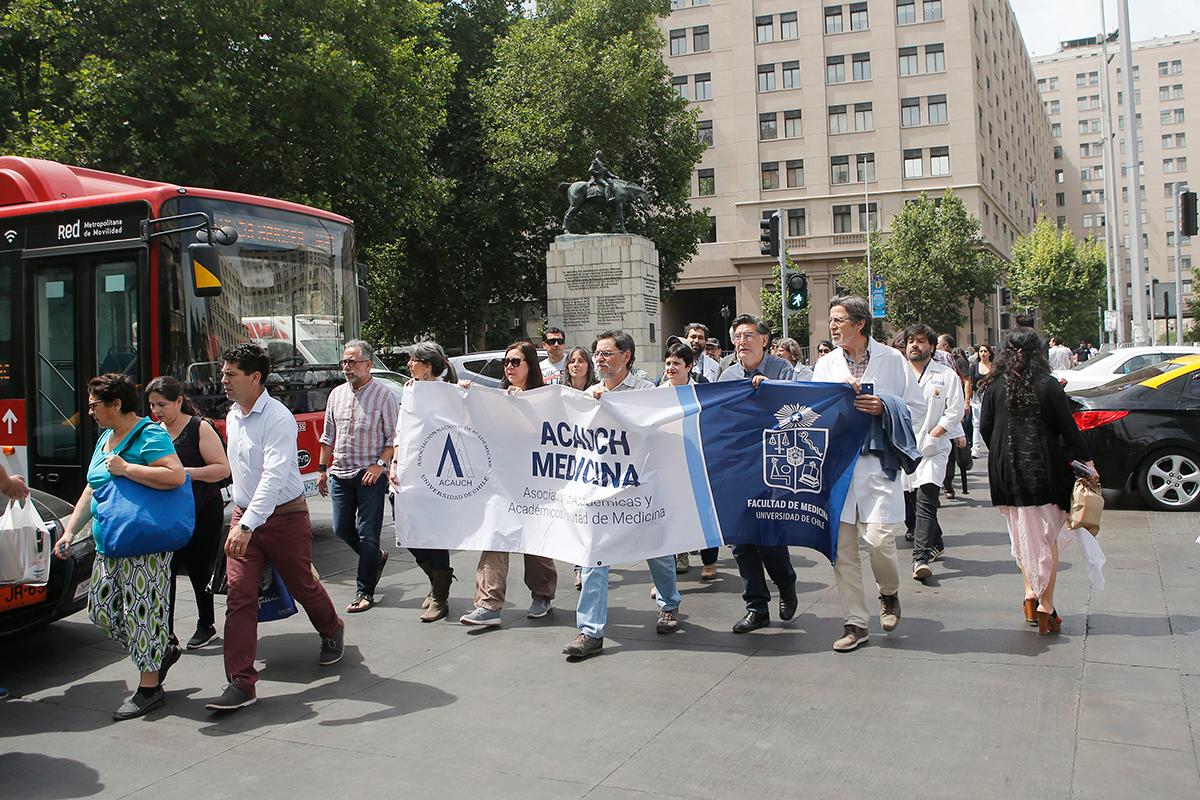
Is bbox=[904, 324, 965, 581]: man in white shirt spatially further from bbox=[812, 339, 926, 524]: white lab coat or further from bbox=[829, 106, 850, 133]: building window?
bbox=[829, 106, 850, 133]: building window

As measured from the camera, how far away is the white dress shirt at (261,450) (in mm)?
5320

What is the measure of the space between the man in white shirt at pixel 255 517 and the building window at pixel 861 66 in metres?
57.8

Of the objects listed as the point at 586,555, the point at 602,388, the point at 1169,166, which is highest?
the point at 1169,166

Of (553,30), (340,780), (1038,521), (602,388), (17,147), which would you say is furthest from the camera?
(553,30)

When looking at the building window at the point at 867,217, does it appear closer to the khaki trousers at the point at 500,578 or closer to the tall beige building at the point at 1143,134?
the khaki trousers at the point at 500,578

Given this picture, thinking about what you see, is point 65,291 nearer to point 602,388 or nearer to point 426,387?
Answer: point 426,387

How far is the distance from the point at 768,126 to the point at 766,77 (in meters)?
2.84

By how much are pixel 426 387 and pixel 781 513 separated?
8.26ft

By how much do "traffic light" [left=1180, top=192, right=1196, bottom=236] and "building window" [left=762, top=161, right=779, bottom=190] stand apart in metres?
39.5

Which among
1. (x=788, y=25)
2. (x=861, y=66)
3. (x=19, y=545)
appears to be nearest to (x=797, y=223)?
(x=861, y=66)

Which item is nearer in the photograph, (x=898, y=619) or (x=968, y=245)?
(x=898, y=619)

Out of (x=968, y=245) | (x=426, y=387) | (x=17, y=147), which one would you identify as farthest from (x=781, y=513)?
(x=968, y=245)

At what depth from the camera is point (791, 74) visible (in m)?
58.8

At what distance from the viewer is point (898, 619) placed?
6043 millimetres
